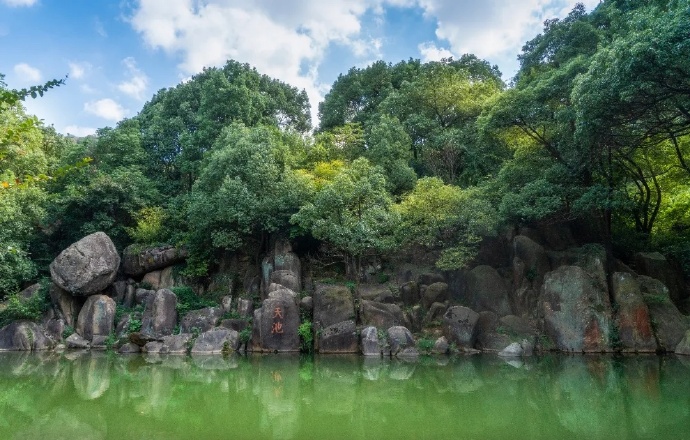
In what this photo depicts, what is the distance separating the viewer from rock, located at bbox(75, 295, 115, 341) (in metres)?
17.6

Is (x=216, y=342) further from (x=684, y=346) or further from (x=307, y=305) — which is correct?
(x=684, y=346)

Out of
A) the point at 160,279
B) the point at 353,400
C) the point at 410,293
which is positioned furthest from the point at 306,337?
the point at 160,279

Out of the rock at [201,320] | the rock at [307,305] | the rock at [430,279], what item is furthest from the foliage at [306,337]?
the rock at [430,279]

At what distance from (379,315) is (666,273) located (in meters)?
9.83

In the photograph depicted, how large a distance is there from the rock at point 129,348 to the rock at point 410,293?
9.09 m

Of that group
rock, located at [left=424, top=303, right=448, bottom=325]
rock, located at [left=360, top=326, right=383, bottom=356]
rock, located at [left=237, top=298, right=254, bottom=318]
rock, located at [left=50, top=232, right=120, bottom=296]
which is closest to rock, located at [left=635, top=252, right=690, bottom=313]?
rock, located at [left=424, top=303, right=448, bottom=325]

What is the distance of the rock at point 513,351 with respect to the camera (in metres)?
14.0

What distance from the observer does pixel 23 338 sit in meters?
17.1

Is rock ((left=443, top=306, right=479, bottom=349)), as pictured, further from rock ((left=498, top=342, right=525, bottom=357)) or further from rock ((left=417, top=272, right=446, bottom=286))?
rock ((left=417, top=272, right=446, bottom=286))

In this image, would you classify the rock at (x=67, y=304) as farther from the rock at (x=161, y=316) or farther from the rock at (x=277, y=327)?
the rock at (x=277, y=327)

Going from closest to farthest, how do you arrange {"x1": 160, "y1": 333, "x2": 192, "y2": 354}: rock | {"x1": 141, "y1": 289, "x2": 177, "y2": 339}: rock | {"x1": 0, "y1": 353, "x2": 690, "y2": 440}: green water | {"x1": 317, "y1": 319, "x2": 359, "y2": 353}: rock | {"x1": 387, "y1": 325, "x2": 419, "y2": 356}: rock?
{"x1": 0, "y1": 353, "x2": 690, "y2": 440}: green water < {"x1": 387, "y1": 325, "x2": 419, "y2": 356}: rock < {"x1": 317, "y1": 319, "x2": 359, "y2": 353}: rock < {"x1": 160, "y1": 333, "x2": 192, "y2": 354}: rock < {"x1": 141, "y1": 289, "x2": 177, "y2": 339}: rock

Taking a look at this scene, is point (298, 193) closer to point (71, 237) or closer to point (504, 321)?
point (504, 321)

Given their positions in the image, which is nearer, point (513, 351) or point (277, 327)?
point (513, 351)

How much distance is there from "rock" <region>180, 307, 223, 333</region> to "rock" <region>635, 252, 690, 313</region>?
47.9 feet
